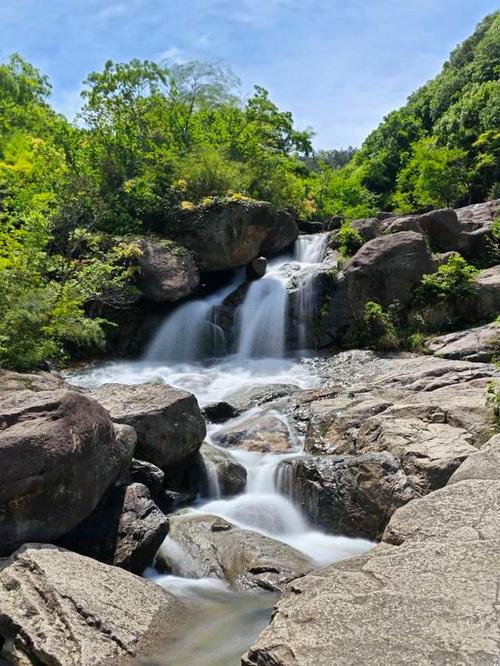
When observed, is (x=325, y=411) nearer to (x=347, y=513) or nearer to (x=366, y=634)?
(x=347, y=513)

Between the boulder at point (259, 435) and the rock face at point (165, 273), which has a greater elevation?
the rock face at point (165, 273)

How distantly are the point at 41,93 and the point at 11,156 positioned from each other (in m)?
22.4

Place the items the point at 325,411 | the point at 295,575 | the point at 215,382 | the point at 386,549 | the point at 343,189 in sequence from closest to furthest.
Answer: the point at 386,549 → the point at 295,575 → the point at 325,411 → the point at 215,382 → the point at 343,189

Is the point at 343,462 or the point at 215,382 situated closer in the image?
the point at 343,462

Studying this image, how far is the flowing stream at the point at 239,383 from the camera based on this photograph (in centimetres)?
582

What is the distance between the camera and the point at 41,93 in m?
45.5

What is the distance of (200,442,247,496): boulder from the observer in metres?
9.75

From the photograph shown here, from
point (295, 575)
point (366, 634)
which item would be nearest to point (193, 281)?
point (295, 575)

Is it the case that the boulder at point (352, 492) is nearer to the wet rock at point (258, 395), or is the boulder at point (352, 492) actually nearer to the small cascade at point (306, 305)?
the wet rock at point (258, 395)

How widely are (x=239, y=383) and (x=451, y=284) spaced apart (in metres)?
7.39

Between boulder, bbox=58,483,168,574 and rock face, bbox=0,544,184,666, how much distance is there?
0.84 metres

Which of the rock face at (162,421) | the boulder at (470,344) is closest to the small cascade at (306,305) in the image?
the boulder at (470,344)

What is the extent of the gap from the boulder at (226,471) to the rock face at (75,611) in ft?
12.0

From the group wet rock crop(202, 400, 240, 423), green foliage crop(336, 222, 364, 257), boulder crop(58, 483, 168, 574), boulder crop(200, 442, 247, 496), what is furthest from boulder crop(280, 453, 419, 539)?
green foliage crop(336, 222, 364, 257)
